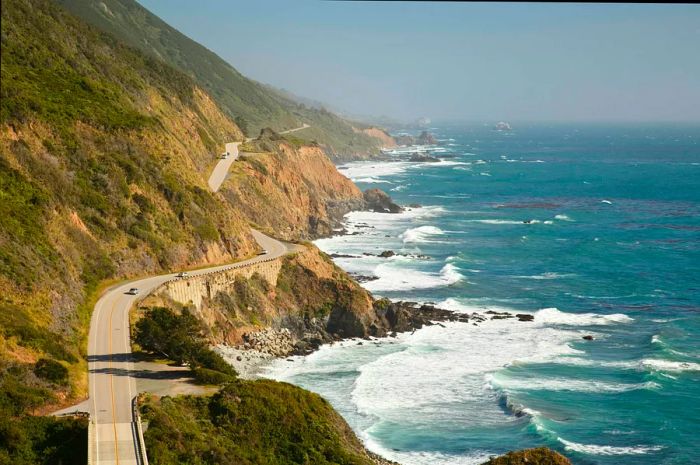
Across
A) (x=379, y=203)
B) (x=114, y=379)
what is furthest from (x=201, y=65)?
(x=114, y=379)

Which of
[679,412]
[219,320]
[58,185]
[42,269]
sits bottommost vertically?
[679,412]

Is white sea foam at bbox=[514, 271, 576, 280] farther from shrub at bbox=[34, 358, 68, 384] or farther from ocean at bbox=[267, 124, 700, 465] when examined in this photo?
shrub at bbox=[34, 358, 68, 384]

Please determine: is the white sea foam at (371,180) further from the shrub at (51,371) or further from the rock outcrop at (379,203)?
the shrub at (51,371)

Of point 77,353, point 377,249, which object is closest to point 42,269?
point 77,353

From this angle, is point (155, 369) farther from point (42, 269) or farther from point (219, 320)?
point (219, 320)

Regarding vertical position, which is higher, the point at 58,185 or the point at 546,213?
the point at 58,185

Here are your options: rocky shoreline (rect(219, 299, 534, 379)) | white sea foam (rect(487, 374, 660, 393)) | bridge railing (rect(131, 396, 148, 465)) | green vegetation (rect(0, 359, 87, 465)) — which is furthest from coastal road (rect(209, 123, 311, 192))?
bridge railing (rect(131, 396, 148, 465))

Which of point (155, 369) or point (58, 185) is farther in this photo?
A: point (58, 185)
